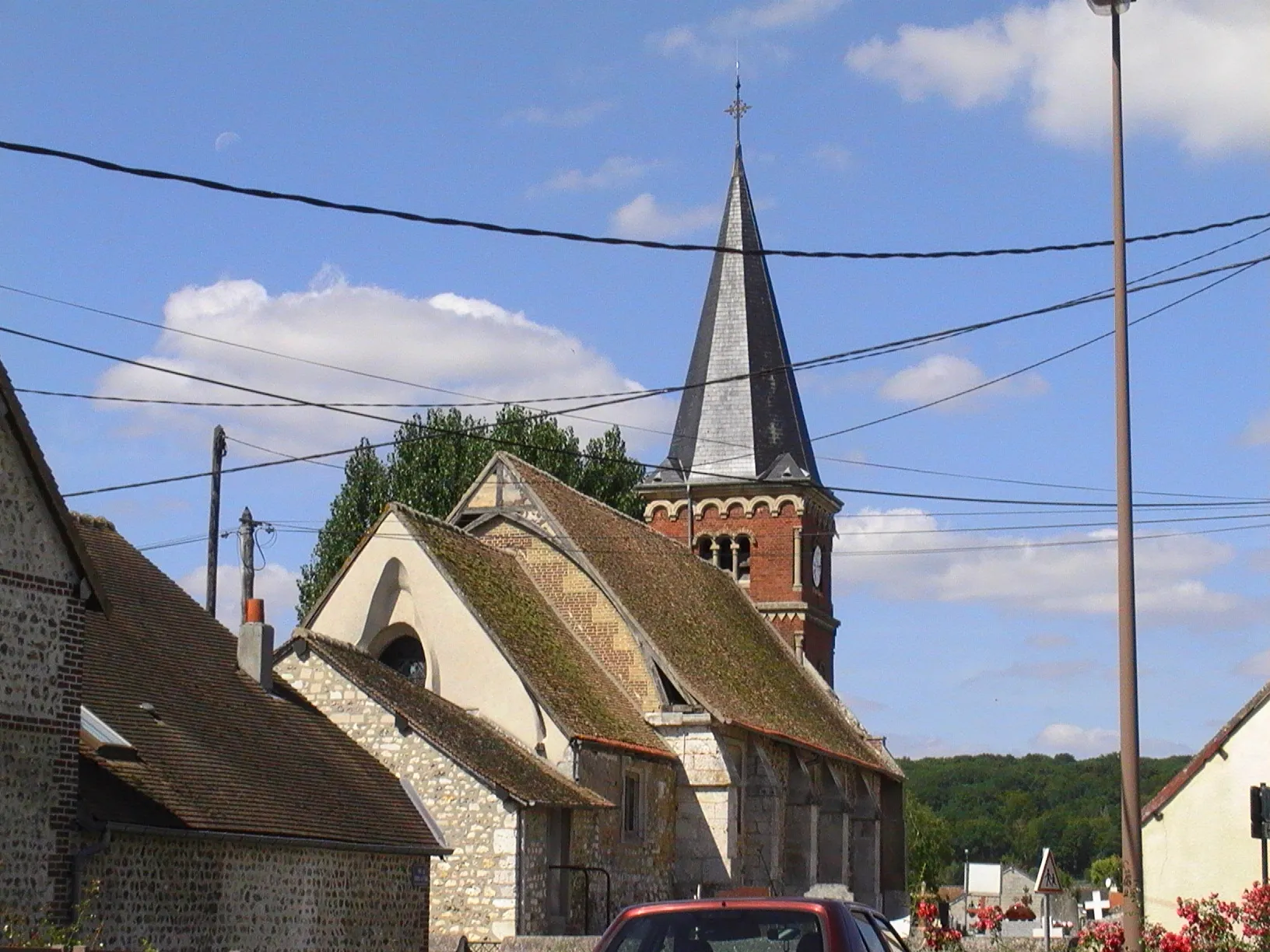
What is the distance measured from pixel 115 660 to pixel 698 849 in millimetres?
15086

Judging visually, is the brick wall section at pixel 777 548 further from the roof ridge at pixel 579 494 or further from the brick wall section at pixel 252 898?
the brick wall section at pixel 252 898

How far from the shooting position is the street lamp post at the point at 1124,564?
15930 mm

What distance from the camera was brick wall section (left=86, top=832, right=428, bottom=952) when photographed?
1936cm

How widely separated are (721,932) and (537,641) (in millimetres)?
24126

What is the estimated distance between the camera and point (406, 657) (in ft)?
111

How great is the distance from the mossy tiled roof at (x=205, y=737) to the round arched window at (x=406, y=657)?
6.36 meters

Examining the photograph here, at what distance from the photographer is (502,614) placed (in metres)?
33.3

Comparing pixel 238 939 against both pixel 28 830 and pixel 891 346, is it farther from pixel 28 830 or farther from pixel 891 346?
pixel 891 346

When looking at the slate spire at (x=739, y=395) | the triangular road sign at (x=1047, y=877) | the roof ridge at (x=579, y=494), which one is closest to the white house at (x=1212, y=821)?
the triangular road sign at (x=1047, y=877)

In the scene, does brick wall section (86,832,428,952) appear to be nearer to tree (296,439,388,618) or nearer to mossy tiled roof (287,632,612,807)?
mossy tiled roof (287,632,612,807)

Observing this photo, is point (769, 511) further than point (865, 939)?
Yes

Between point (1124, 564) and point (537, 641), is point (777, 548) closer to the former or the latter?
point (537, 641)

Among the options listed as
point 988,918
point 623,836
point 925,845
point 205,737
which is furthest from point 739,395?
point 925,845

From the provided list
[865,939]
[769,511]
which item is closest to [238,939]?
[865,939]
